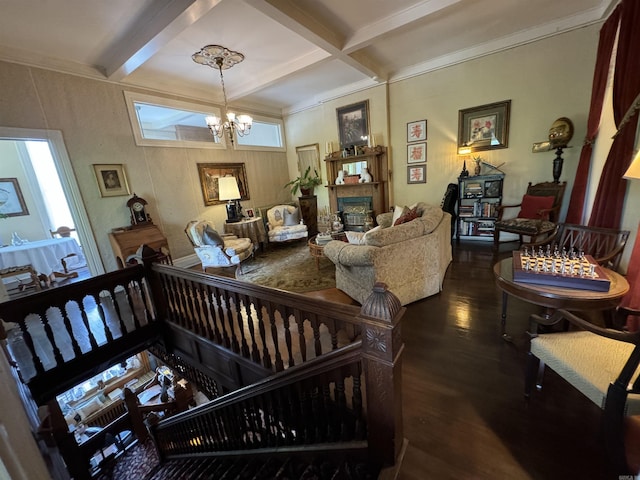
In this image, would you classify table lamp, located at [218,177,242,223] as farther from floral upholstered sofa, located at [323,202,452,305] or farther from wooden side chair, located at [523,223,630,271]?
wooden side chair, located at [523,223,630,271]

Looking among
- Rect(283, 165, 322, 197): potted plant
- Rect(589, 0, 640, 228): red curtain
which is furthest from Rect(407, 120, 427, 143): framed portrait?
Rect(589, 0, 640, 228): red curtain

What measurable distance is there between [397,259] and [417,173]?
10.3ft

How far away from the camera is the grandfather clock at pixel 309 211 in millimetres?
6175

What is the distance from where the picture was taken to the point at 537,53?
366 cm

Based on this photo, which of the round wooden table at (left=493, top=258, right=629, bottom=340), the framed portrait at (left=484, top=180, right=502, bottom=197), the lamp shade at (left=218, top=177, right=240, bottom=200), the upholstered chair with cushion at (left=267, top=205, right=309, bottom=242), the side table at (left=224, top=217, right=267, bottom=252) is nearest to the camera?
the round wooden table at (left=493, top=258, right=629, bottom=340)

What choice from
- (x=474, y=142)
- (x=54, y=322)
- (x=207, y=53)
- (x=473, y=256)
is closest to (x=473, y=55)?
(x=474, y=142)

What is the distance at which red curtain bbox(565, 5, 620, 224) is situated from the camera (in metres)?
2.84

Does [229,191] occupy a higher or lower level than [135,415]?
higher

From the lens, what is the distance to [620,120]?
2.31 m

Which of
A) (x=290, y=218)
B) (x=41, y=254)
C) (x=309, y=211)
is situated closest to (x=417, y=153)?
(x=309, y=211)

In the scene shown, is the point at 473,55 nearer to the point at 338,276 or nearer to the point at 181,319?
the point at 338,276

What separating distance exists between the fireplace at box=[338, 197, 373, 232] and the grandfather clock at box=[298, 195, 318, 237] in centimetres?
80

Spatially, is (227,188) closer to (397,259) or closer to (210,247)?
(210,247)

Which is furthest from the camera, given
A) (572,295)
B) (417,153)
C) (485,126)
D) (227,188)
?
(417,153)
